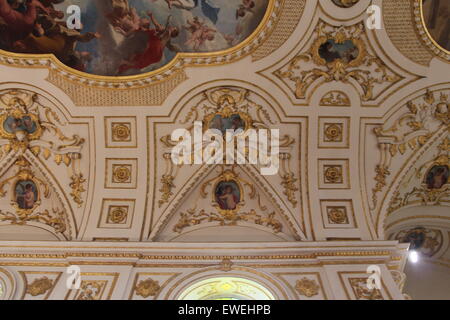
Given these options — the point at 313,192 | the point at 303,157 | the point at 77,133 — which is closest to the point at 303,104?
the point at 303,157

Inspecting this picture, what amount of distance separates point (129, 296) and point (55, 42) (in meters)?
6.38

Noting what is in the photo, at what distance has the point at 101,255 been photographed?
9680 mm

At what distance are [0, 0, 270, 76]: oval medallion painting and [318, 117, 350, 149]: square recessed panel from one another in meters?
3.16

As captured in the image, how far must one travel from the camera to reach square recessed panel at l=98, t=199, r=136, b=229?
10.7 meters

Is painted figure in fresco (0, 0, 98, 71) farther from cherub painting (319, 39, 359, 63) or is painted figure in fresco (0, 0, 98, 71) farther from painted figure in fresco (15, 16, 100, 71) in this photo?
cherub painting (319, 39, 359, 63)

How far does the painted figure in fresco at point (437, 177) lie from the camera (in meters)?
11.6

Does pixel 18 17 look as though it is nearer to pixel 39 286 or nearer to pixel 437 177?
pixel 39 286

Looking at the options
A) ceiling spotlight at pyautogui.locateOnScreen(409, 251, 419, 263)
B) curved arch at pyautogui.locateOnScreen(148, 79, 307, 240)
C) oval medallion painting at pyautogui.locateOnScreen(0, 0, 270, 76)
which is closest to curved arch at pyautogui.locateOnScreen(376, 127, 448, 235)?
curved arch at pyautogui.locateOnScreen(148, 79, 307, 240)

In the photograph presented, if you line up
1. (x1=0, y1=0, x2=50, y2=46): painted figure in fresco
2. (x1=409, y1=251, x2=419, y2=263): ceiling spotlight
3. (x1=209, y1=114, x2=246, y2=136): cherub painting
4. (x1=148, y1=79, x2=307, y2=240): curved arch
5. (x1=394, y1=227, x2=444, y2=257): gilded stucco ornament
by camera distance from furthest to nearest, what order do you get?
(x1=409, y1=251, x2=419, y2=263): ceiling spotlight
(x1=394, y1=227, x2=444, y2=257): gilded stucco ornament
(x1=209, y1=114, x2=246, y2=136): cherub painting
(x1=148, y1=79, x2=307, y2=240): curved arch
(x1=0, y1=0, x2=50, y2=46): painted figure in fresco

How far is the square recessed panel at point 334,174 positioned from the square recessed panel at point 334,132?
0.43m

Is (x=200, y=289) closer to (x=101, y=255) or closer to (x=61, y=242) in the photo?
(x=101, y=255)

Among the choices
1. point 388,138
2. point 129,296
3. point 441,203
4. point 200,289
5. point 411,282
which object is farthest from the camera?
point 411,282

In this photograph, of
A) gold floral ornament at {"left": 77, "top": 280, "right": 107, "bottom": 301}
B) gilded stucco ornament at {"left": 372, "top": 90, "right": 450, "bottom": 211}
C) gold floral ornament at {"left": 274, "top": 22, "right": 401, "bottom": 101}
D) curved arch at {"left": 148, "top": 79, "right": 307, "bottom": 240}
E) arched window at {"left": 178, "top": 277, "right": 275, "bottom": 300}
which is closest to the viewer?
gold floral ornament at {"left": 77, "top": 280, "right": 107, "bottom": 301}

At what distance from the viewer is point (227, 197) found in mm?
11234
